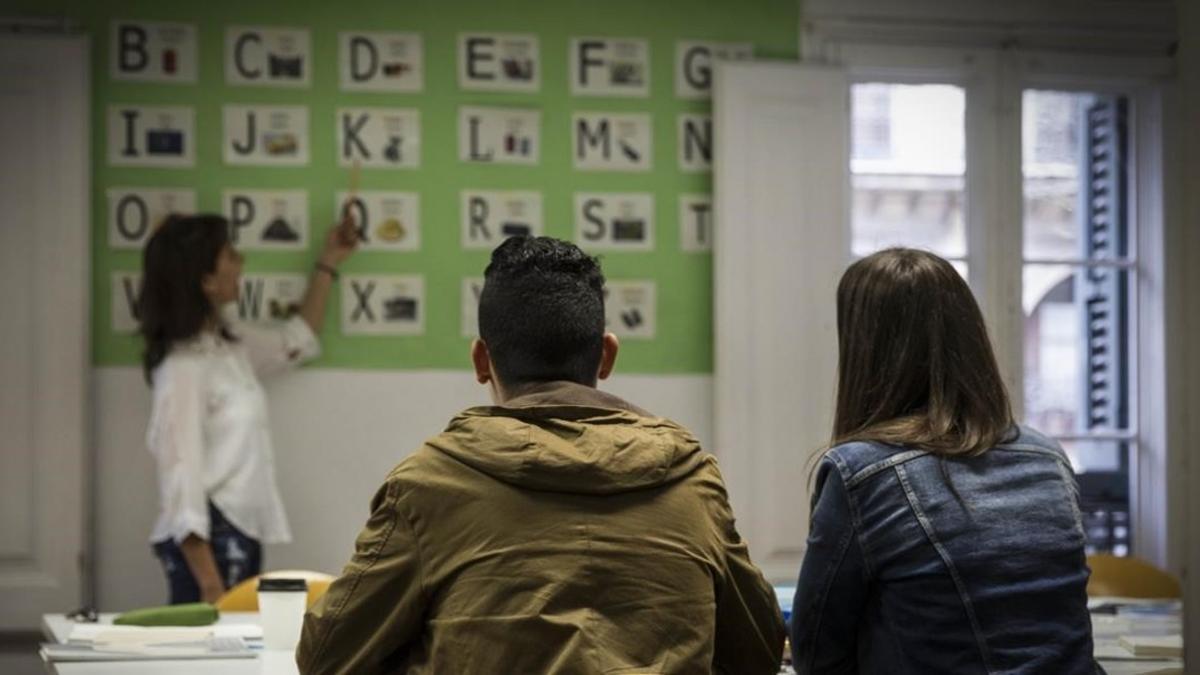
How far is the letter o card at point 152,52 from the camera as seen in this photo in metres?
5.56

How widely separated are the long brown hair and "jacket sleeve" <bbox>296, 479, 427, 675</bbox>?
0.68m

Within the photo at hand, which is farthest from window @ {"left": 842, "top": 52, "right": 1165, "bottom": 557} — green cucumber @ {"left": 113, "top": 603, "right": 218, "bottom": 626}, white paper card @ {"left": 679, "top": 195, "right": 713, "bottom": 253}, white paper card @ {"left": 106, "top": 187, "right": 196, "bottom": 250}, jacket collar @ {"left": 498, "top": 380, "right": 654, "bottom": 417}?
jacket collar @ {"left": 498, "top": 380, "right": 654, "bottom": 417}

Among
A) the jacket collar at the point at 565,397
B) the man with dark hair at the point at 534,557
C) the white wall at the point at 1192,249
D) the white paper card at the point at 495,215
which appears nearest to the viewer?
the white wall at the point at 1192,249

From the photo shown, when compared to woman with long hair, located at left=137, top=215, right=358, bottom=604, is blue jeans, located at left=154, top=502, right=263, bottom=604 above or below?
below

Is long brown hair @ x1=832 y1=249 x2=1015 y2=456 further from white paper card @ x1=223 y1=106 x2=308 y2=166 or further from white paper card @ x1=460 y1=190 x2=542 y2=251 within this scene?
white paper card @ x1=223 y1=106 x2=308 y2=166

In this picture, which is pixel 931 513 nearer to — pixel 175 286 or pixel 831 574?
pixel 831 574

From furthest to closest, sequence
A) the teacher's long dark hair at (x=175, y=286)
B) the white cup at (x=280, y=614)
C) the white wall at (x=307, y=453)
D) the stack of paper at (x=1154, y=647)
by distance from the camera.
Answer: the white wall at (x=307, y=453), the teacher's long dark hair at (x=175, y=286), the white cup at (x=280, y=614), the stack of paper at (x=1154, y=647)

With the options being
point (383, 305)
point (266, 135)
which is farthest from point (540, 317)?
point (266, 135)

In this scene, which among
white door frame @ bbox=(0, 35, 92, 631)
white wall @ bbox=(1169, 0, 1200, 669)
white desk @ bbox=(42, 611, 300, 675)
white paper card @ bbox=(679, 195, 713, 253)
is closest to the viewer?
white wall @ bbox=(1169, 0, 1200, 669)

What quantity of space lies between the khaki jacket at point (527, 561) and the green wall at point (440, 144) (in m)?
3.64

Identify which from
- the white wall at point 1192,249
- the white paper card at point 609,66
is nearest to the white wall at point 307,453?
the white paper card at point 609,66

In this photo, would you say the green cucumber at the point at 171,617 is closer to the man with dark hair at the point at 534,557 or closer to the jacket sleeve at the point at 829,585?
the man with dark hair at the point at 534,557

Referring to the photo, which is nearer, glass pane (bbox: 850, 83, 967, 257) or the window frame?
the window frame

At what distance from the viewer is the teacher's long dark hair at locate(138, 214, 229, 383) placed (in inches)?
200
